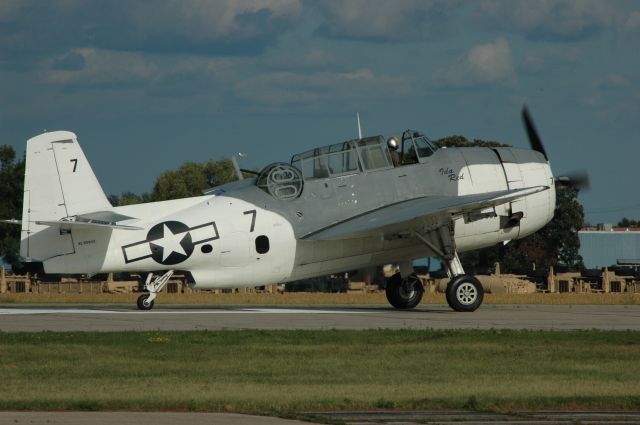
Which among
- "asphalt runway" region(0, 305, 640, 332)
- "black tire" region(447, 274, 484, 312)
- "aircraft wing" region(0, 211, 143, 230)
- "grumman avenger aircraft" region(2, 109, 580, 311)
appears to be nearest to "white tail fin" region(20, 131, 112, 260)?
"grumman avenger aircraft" region(2, 109, 580, 311)

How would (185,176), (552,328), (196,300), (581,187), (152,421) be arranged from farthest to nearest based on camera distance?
(185,176) < (196,300) < (581,187) < (552,328) < (152,421)

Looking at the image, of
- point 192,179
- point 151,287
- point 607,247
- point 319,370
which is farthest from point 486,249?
point 319,370

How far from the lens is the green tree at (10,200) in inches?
2766

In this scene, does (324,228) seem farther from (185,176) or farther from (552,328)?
(185,176)

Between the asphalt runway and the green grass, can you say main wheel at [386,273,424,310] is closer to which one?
the asphalt runway

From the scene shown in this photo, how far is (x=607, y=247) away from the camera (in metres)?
103

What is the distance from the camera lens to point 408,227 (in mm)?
25312

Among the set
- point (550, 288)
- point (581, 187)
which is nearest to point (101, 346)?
point (581, 187)

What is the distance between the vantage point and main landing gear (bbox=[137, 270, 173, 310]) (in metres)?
24.6

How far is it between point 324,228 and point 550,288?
74.2 feet

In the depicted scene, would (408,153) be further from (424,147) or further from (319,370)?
(319,370)

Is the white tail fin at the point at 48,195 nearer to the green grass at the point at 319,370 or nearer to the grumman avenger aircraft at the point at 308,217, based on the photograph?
the grumman avenger aircraft at the point at 308,217

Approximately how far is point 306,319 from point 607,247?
84604 millimetres

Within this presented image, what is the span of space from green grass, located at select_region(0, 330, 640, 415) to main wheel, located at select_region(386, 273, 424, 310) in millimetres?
7533
